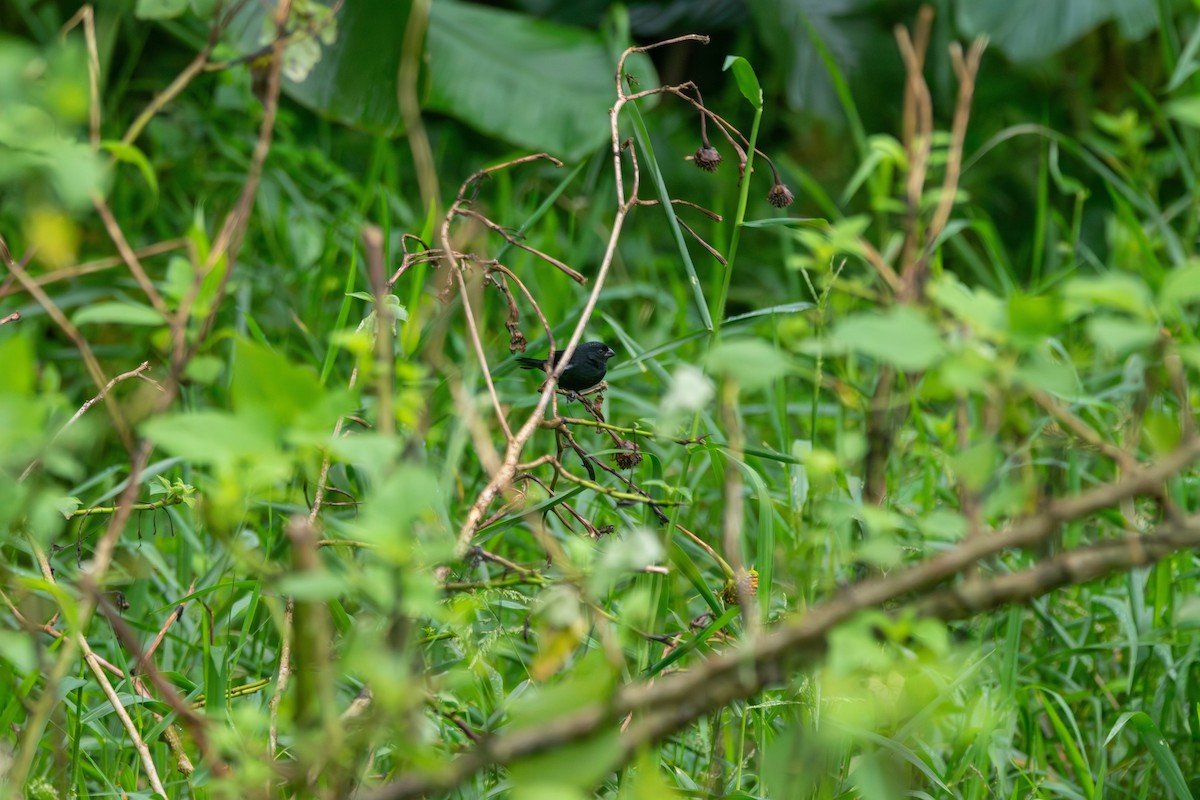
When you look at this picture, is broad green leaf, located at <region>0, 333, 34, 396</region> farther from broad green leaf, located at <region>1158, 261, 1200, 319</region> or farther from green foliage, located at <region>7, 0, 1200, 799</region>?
broad green leaf, located at <region>1158, 261, 1200, 319</region>

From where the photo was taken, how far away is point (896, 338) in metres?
0.59

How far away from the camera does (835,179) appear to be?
3627 mm

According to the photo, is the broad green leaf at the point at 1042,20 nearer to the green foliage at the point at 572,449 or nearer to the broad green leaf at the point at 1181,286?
the green foliage at the point at 572,449

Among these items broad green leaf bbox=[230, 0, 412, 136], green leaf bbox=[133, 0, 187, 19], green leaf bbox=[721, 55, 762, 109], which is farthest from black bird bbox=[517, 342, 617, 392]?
broad green leaf bbox=[230, 0, 412, 136]

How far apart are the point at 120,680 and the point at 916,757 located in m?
0.90

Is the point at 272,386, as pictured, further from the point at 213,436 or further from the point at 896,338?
the point at 896,338

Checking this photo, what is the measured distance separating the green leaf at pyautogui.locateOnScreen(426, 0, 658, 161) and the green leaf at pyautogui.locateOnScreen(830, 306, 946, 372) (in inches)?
89.4

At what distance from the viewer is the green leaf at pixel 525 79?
2924mm

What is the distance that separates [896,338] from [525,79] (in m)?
2.59

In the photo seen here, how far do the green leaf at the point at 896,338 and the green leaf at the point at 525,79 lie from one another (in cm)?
227

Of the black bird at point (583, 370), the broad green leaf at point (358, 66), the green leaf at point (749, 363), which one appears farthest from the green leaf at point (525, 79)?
the green leaf at point (749, 363)

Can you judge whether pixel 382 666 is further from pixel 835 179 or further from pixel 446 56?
pixel 835 179

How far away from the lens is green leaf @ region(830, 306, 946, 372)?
22.5 inches

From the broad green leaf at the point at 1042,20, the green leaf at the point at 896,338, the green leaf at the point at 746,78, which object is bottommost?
the broad green leaf at the point at 1042,20
